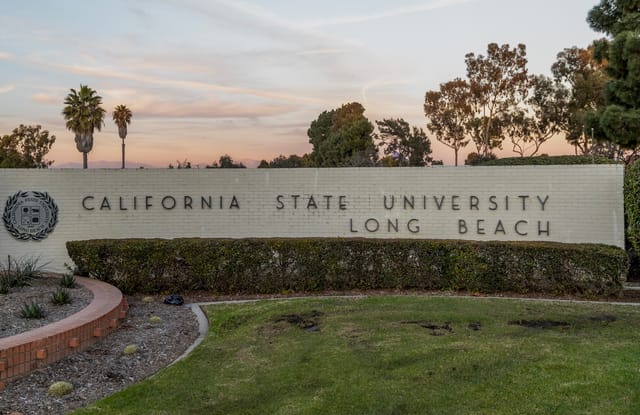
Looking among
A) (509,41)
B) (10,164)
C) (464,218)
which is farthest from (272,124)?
(10,164)

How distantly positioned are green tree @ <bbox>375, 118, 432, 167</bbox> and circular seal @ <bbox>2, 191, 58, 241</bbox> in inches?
1725

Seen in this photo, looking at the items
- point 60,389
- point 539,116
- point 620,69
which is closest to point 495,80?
point 539,116

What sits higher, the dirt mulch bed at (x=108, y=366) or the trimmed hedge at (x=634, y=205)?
the trimmed hedge at (x=634, y=205)

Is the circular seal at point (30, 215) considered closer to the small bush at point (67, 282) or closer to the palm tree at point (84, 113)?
the small bush at point (67, 282)

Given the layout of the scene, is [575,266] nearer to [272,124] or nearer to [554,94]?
[272,124]

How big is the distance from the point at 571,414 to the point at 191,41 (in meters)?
13.7

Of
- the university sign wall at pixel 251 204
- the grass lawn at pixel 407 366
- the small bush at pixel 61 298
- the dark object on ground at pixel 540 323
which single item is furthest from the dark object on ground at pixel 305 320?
the university sign wall at pixel 251 204

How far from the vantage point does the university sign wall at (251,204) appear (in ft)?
38.6

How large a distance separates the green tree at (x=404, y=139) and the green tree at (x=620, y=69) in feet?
115

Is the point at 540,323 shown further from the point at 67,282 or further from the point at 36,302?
the point at 67,282

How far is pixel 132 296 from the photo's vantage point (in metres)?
9.78

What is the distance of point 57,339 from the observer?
584 cm

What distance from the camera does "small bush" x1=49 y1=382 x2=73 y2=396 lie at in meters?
4.95

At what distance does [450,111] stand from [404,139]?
5861 mm
